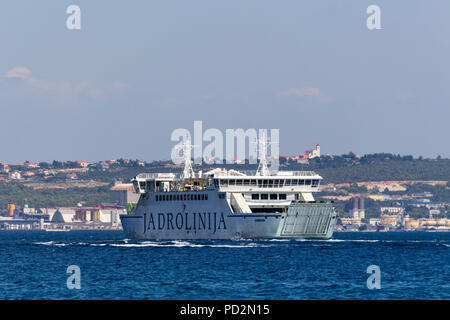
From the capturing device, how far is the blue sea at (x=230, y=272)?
6016cm

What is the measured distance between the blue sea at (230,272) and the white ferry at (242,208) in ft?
16.8

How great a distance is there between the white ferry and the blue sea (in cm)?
513

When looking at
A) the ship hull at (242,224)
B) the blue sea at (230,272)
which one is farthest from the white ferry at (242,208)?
the blue sea at (230,272)

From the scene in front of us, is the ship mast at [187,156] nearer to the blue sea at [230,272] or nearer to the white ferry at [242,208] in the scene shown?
the white ferry at [242,208]

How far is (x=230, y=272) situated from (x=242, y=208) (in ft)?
152

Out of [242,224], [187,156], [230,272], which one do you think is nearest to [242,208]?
[242,224]

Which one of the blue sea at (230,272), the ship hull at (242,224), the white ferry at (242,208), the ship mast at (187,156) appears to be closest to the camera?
the blue sea at (230,272)

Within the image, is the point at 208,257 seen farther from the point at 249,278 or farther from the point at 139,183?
the point at 139,183

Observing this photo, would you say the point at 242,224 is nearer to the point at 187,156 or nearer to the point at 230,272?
the point at 187,156

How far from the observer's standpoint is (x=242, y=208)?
121438 mm
